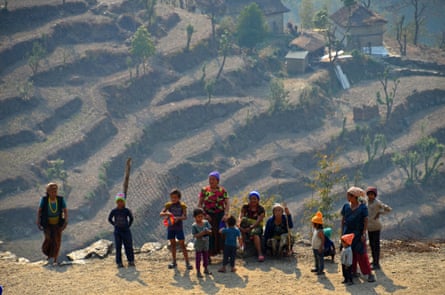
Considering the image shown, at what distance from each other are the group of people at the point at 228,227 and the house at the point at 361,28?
43.7 metres

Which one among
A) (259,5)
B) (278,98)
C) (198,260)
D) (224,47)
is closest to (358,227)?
(198,260)

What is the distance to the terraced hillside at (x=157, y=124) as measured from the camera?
1435 inches

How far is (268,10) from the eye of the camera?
58.6 metres

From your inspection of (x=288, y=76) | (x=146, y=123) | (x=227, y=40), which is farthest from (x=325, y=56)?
(x=146, y=123)

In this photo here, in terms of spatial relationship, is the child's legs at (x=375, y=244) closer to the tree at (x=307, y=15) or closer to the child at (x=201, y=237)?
the child at (x=201, y=237)

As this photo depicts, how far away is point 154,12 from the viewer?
55.7 metres

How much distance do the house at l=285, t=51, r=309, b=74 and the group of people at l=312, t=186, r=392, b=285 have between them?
39.3 metres

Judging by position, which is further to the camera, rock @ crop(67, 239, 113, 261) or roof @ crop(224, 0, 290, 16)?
roof @ crop(224, 0, 290, 16)

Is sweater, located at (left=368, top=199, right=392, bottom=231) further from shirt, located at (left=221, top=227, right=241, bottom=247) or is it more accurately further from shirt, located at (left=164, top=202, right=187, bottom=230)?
shirt, located at (left=164, top=202, right=187, bottom=230)

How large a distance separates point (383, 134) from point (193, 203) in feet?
49.3

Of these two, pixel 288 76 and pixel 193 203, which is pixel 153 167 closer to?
pixel 193 203

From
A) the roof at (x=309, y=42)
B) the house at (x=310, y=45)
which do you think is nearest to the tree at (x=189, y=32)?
the house at (x=310, y=45)

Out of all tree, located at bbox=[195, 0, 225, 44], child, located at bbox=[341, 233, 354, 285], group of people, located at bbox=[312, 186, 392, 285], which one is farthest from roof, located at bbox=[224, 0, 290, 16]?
child, located at bbox=[341, 233, 354, 285]

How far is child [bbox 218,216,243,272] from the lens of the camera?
13219mm
